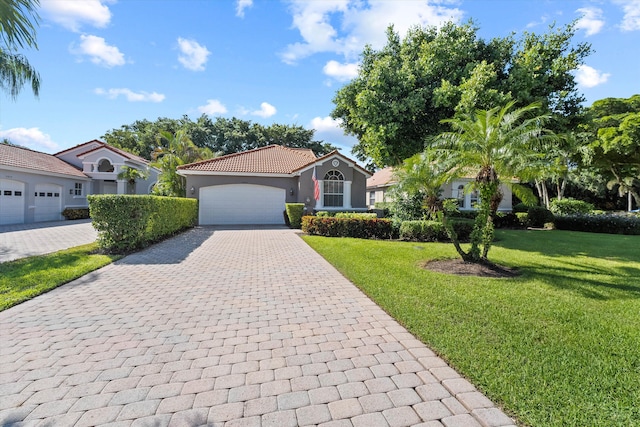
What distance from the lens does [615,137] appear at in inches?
798

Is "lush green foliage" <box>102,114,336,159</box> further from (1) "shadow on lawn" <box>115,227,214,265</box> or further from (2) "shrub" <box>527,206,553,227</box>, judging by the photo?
(1) "shadow on lawn" <box>115,227,214,265</box>

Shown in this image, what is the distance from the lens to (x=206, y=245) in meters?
11.3

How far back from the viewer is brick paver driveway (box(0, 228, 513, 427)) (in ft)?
8.30

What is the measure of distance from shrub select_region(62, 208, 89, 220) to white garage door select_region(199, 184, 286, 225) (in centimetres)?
1072

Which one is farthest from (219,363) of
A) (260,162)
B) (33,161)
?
(33,161)

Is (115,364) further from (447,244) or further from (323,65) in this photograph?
(323,65)

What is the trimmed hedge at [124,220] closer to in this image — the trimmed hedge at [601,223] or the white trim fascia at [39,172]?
the white trim fascia at [39,172]

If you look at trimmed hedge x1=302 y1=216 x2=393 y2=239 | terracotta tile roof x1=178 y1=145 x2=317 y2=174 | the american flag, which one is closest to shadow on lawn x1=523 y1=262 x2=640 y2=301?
trimmed hedge x1=302 y1=216 x2=393 y2=239

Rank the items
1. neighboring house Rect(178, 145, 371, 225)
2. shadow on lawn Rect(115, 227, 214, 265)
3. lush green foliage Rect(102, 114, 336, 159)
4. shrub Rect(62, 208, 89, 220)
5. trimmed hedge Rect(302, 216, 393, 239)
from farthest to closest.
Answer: lush green foliage Rect(102, 114, 336, 159) < shrub Rect(62, 208, 89, 220) < neighboring house Rect(178, 145, 371, 225) < trimmed hedge Rect(302, 216, 393, 239) < shadow on lawn Rect(115, 227, 214, 265)

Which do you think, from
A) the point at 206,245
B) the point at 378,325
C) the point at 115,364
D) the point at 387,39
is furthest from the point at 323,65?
the point at 115,364

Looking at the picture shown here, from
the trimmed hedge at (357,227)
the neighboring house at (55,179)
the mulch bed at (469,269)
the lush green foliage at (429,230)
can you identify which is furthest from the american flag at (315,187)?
the neighboring house at (55,179)

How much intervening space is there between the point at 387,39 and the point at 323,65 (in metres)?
3.97

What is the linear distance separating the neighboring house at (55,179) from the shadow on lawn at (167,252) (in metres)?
13.1

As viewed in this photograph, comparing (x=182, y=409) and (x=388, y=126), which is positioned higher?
(x=388, y=126)
